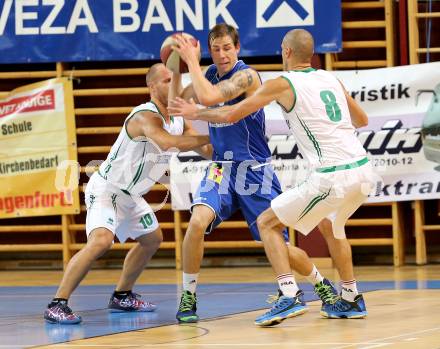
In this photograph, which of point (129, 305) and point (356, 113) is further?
point (129, 305)

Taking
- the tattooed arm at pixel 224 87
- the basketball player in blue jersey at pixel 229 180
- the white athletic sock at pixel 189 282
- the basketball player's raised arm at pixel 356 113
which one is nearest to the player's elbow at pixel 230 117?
the tattooed arm at pixel 224 87

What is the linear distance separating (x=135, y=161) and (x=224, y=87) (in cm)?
119

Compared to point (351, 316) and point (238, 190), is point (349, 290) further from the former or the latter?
point (238, 190)

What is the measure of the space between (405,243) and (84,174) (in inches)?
145

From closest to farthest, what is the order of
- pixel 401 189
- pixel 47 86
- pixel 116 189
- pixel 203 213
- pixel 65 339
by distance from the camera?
pixel 65 339, pixel 203 213, pixel 116 189, pixel 401 189, pixel 47 86

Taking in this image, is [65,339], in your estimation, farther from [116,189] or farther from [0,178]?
[0,178]

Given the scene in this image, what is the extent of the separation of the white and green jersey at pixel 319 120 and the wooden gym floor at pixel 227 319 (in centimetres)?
105

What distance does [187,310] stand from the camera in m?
6.98

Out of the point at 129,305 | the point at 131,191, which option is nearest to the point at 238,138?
the point at 131,191

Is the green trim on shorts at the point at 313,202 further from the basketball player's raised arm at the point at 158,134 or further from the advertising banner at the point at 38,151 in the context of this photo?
the advertising banner at the point at 38,151

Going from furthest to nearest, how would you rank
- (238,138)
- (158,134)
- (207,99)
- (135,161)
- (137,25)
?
(137,25), (135,161), (158,134), (238,138), (207,99)

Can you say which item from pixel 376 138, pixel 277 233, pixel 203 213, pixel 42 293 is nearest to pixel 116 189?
pixel 203 213

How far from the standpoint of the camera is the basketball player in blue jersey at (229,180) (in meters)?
6.95

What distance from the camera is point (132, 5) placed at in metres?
11.5
